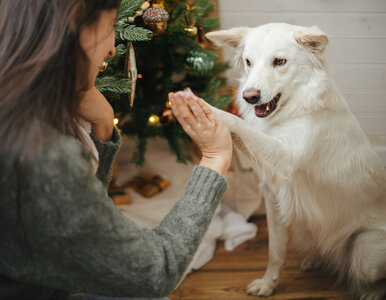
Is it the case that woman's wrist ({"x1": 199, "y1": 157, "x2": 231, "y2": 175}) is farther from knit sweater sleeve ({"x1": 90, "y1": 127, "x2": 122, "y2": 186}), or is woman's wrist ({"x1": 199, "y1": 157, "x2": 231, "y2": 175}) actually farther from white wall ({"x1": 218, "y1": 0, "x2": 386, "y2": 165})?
white wall ({"x1": 218, "y1": 0, "x2": 386, "y2": 165})

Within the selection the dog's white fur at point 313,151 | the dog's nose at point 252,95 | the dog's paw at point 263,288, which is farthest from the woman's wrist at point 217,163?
the dog's paw at point 263,288

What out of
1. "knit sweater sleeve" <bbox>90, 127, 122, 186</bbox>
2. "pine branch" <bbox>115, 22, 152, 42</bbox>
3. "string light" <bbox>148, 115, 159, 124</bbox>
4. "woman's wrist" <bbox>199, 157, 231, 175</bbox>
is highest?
"pine branch" <bbox>115, 22, 152, 42</bbox>

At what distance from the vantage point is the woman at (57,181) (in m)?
0.57

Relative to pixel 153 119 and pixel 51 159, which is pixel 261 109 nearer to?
pixel 153 119

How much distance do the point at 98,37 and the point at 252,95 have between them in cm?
66

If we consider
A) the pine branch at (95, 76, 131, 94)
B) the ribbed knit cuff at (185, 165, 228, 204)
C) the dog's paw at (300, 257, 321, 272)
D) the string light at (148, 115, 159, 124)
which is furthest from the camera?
the string light at (148, 115, 159, 124)

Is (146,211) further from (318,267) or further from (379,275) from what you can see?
(379,275)

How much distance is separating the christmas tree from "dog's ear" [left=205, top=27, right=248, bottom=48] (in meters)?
0.20

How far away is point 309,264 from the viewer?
5.46 ft

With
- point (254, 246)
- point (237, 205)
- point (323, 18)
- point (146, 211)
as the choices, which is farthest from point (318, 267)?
point (323, 18)

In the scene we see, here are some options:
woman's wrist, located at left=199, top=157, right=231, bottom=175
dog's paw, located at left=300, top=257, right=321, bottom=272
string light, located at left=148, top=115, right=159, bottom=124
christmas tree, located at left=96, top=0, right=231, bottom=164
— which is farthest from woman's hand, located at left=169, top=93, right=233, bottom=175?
dog's paw, located at left=300, top=257, right=321, bottom=272

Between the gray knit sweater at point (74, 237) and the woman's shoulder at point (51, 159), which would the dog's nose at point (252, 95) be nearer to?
the gray knit sweater at point (74, 237)

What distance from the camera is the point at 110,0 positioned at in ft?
2.10

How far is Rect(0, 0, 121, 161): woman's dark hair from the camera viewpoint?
559 millimetres
